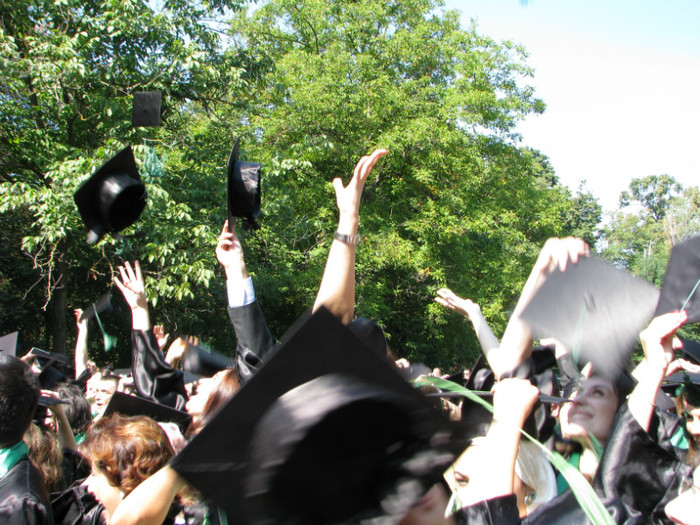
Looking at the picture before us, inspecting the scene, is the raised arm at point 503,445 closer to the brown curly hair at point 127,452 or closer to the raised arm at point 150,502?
the raised arm at point 150,502

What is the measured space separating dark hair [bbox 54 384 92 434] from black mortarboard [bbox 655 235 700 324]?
3510mm

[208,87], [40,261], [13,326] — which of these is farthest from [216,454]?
[13,326]

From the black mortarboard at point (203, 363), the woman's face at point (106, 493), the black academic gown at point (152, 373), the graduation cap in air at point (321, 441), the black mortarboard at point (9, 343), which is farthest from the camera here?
the black mortarboard at point (9, 343)

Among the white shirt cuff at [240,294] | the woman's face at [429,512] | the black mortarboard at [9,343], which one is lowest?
the woman's face at [429,512]

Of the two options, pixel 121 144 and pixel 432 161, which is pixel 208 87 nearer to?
pixel 121 144

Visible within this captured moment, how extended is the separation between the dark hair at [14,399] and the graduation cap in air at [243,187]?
1122mm

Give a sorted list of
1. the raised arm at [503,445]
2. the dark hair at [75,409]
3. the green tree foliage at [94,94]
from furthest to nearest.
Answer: the green tree foliage at [94,94]
the dark hair at [75,409]
the raised arm at [503,445]

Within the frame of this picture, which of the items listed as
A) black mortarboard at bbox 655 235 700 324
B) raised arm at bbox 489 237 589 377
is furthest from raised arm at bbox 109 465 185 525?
black mortarboard at bbox 655 235 700 324

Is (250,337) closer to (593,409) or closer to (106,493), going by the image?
(106,493)

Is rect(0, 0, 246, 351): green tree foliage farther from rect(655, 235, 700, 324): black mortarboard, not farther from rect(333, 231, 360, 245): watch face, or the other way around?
rect(655, 235, 700, 324): black mortarboard

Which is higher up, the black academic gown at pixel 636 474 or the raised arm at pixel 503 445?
the raised arm at pixel 503 445

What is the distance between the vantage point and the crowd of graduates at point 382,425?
114 cm

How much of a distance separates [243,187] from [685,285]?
1.95 m

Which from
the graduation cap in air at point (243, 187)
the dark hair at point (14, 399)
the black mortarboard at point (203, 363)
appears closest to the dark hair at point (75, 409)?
the black mortarboard at point (203, 363)
